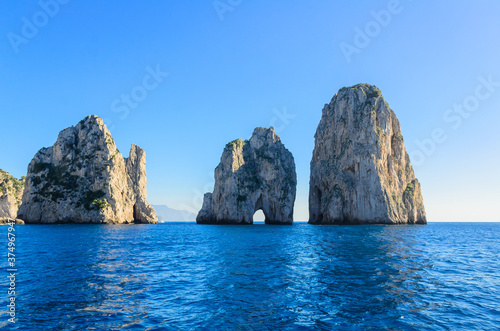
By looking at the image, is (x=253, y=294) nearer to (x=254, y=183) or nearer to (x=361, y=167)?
(x=361, y=167)

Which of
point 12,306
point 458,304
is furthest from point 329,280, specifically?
point 12,306

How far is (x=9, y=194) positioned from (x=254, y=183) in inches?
4611

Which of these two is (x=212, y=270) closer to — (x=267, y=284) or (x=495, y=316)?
(x=267, y=284)

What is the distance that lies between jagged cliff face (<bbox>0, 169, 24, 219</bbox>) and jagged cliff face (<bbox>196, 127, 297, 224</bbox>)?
296 ft

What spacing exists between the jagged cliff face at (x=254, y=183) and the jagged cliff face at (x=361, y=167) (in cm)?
1210

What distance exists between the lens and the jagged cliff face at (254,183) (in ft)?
382

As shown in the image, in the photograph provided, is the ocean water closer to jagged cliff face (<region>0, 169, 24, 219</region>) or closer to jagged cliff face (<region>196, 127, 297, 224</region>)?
jagged cliff face (<region>196, 127, 297, 224</region>)

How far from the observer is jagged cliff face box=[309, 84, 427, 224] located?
4016 inches

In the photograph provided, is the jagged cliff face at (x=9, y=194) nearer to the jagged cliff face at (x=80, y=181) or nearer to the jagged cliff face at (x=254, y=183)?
the jagged cliff face at (x=80, y=181)

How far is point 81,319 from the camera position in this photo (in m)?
11.7

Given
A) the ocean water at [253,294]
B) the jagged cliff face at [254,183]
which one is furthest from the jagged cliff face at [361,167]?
the ocean water at [253,294]

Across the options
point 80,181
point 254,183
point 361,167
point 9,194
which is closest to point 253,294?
point 361,167

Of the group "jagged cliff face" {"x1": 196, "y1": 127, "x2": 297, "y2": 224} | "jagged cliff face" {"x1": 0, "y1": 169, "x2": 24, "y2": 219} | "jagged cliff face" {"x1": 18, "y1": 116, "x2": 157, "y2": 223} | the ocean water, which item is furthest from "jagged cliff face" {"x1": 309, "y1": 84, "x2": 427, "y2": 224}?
"jagged cliff face" {"x1": 0, "y1": 169, "x2": 24, "y2": 219}

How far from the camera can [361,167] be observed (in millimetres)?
103938
